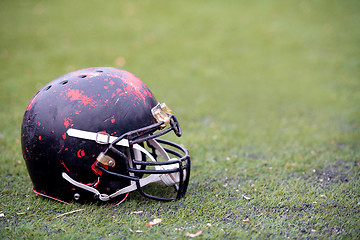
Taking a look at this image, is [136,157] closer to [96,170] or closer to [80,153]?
[96,170]

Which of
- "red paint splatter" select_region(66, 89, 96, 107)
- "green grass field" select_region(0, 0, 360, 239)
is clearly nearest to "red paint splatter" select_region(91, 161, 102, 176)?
"green grass field" select_region(0, 0, 360, 239)

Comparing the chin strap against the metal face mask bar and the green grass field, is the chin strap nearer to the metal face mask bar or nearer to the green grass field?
the metal face mask bar

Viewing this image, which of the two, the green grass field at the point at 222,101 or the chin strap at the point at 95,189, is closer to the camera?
the chin strap at the point at 95,189

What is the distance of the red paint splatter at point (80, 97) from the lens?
3340 millimetres

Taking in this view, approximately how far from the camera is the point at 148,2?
1258 centimetres


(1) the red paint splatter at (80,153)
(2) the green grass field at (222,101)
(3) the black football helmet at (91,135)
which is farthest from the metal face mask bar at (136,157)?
(2) the green grass field at (222,101)

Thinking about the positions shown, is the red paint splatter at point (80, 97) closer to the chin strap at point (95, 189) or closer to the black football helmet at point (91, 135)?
the black football helmet at point (91, 135)

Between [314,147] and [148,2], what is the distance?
8.91 meters

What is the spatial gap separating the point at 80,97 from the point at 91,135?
37 centimetres

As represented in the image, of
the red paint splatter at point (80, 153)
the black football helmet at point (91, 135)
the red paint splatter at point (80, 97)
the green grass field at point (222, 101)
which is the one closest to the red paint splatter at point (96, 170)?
the black football helmet at point (91, 135)

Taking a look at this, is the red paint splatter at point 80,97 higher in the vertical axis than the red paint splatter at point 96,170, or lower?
higher

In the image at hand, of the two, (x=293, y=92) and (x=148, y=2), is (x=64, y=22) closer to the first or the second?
(x=148, y=2)

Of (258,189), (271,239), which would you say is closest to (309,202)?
(258,189)

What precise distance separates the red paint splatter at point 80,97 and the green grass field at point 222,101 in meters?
1.03
